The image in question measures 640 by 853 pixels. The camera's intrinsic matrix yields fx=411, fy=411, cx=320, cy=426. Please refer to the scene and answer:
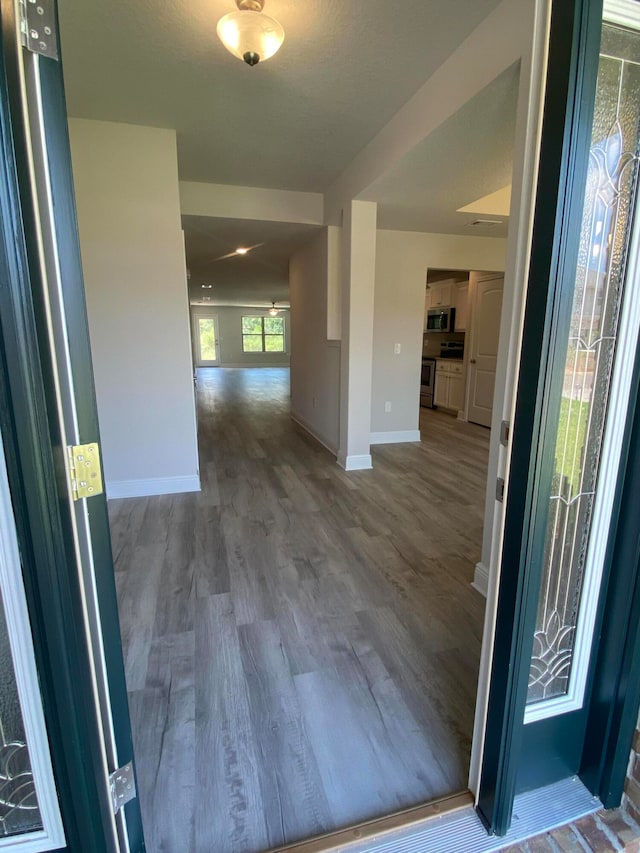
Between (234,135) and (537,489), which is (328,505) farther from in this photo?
(234,135)

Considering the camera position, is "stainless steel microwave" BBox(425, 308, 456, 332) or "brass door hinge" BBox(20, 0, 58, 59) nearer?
"brass door hinge" BBox(20, 0, 58, 59)

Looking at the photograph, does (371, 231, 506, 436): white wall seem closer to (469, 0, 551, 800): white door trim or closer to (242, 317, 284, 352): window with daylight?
(469, 0, 551, 800): white door trim

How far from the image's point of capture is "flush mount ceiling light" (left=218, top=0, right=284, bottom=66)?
5.72ft

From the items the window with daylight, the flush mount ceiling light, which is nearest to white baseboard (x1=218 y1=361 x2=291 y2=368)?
the window with daylight

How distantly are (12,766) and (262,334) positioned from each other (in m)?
16.1

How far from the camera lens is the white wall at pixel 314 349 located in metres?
4.53

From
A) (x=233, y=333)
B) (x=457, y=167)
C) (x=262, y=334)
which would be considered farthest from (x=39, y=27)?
(x=262, y=334)

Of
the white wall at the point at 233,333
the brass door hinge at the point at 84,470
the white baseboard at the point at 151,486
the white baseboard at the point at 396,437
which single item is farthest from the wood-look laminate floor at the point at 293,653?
the white wall at the point at 233,333

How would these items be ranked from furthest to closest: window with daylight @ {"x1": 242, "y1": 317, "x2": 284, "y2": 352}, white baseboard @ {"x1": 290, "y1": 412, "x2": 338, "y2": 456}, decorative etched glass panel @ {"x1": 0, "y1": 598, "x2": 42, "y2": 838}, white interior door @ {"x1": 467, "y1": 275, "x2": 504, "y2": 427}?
window with daylight @ {"x1": 242, "y1": 317, "x2": 284, "y2": 352} < white interior door @ {"x1": 467, "y1": 275, "x2": 504, "y2": 427} < white baseboard @ {"x1": 290, "y1": 412, "x2": 338, "y2": 456} < decorative etched glass panel @ {"x1": 0, "y1": 598, "x2": 42, "y2": 838}

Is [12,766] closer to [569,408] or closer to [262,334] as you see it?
[569,408]

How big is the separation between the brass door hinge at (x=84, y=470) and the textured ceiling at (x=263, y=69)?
2177 mm

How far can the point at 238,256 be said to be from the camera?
6.04 meters

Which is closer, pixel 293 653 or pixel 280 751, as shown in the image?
pixel 280 751

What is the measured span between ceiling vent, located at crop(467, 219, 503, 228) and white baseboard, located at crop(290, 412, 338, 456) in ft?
9.23
